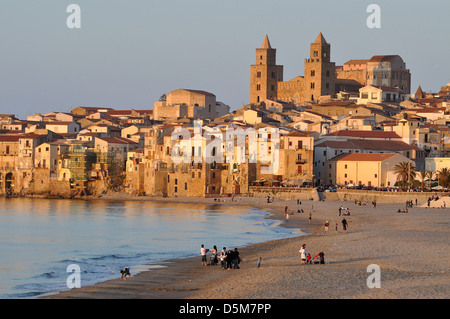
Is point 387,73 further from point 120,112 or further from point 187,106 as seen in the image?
point 120,112

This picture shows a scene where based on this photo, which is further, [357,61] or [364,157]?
[357,61]

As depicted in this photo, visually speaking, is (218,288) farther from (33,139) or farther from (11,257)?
(33,139)

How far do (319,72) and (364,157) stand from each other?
6206cm

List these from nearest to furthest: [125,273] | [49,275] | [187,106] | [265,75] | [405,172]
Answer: [125,273], [49,275], [405,172], [187,106], [265,75]

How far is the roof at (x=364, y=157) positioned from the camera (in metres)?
72.6

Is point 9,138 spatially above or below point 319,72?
below

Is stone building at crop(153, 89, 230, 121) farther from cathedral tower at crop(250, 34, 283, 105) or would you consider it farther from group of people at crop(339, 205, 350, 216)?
group of people at crop(339, 205, 350, 216)

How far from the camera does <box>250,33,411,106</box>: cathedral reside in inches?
5330

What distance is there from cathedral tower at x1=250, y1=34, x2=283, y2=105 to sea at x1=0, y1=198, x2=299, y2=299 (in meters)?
67.7

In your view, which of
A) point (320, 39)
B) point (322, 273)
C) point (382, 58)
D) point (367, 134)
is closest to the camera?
point (322, 273)

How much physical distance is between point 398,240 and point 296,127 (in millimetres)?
55695

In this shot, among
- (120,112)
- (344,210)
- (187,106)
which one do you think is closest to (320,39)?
(187,106)

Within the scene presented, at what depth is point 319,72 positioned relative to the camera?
441 feet

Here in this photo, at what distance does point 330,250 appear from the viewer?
36.4 metres
